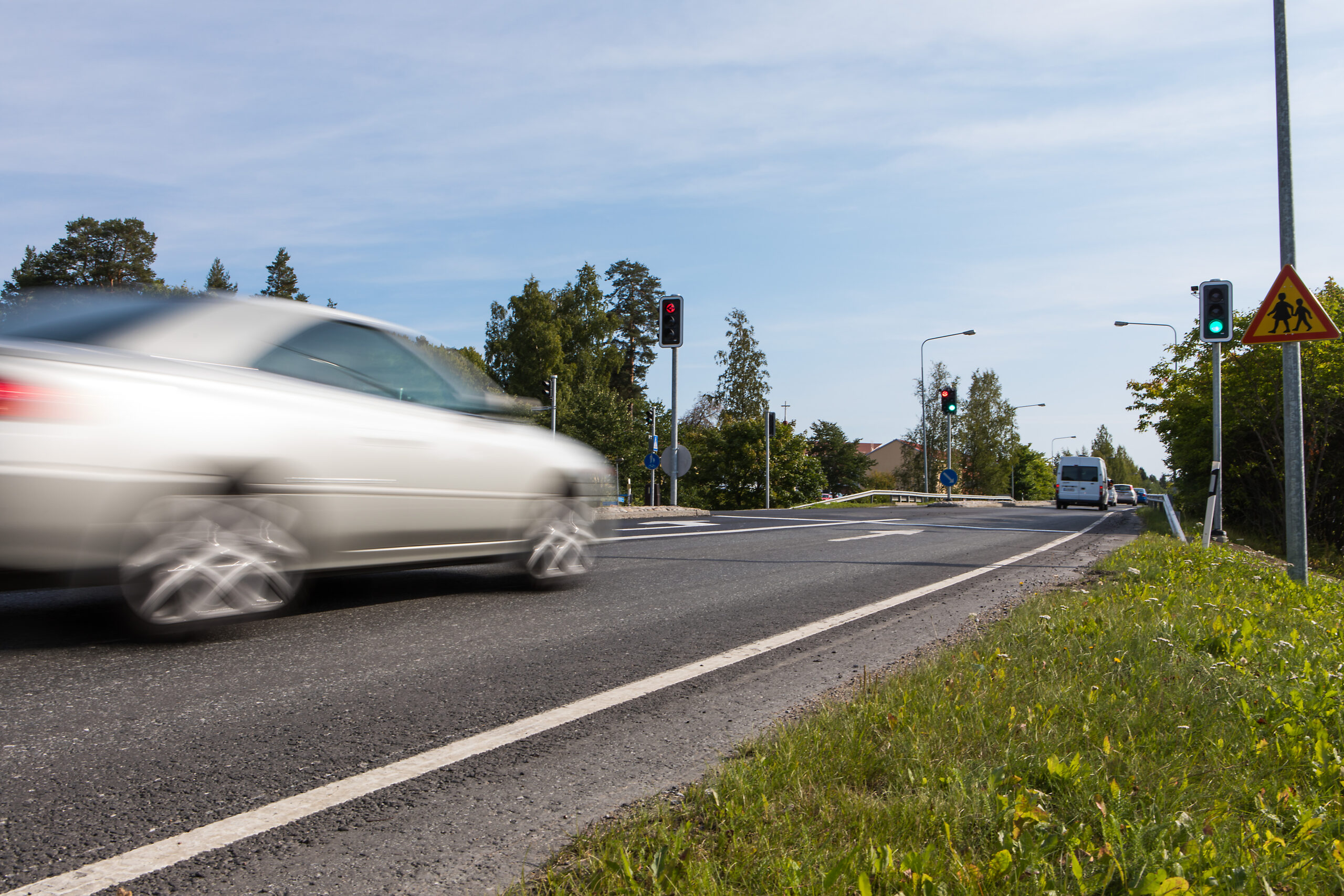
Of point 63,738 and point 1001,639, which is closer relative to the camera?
point 63,738

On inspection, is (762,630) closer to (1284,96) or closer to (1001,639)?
(1001,639)

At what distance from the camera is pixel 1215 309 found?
14.6 meters

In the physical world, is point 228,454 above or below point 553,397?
below

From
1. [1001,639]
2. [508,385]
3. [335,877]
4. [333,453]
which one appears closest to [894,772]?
[335,877]

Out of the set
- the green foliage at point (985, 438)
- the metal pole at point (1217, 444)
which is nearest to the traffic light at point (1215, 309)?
the metal pole at point (1217, 444)

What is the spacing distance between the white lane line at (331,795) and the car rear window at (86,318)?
2.59 metres

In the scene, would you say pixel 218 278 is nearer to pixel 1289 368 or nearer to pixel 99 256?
pixel 99 256

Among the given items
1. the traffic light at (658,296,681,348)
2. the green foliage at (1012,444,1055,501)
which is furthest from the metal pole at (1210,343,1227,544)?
the green foliage at (1012,444,1055,501)

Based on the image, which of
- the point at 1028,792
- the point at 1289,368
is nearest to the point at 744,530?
the point at 1289,368

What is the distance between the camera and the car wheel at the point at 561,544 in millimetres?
6324

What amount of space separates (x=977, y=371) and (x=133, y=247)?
66943 mm

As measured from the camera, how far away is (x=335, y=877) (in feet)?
6.90

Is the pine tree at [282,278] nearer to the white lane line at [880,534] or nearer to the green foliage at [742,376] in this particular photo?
the green foliage at [742,376]

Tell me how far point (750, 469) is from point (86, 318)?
53796 millimetres
